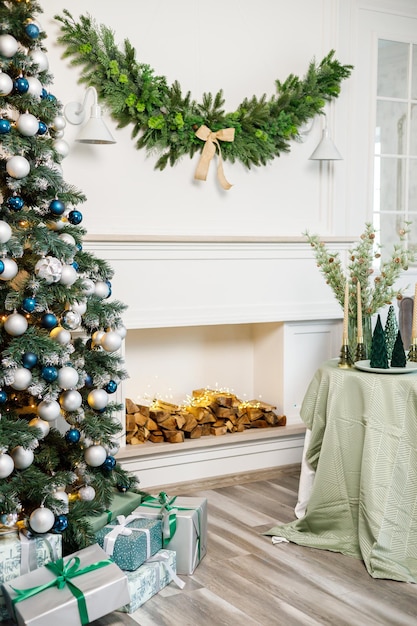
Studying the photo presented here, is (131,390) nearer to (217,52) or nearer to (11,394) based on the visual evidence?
(11,394)

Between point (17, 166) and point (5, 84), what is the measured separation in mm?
297

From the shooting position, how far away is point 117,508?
3.10 m

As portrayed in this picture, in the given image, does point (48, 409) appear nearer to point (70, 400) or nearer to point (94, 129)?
point (70, 400)

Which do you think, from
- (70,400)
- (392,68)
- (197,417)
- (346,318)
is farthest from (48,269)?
(392,68)

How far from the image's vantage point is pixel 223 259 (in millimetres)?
4055

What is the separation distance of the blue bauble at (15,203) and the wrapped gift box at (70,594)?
4.11 ft

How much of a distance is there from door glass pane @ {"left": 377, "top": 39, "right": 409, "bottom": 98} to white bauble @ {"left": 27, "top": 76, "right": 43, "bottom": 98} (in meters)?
2.46

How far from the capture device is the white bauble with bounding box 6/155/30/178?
2.81 metres

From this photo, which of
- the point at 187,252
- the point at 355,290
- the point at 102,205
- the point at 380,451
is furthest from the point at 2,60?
the point at 380,451

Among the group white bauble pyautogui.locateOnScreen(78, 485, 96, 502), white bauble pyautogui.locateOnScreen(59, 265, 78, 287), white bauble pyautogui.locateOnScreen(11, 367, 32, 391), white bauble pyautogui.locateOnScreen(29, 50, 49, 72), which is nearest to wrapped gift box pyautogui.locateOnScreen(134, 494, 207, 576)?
Result: white bauble pyautogui.locateOnScreen(78, 485, 96, 502)

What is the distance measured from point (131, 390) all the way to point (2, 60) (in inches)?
76.7

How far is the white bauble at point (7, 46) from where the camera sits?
9.29 ft

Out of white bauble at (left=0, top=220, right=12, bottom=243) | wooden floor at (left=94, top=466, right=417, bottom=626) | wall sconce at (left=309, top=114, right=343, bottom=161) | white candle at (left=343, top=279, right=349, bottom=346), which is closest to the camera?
wooden floor at (left=94, top=466, right=417, bottom=626)

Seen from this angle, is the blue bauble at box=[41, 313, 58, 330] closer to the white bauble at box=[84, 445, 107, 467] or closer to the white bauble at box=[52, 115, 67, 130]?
the white bauble at box=[84, 445, 107, 467]
